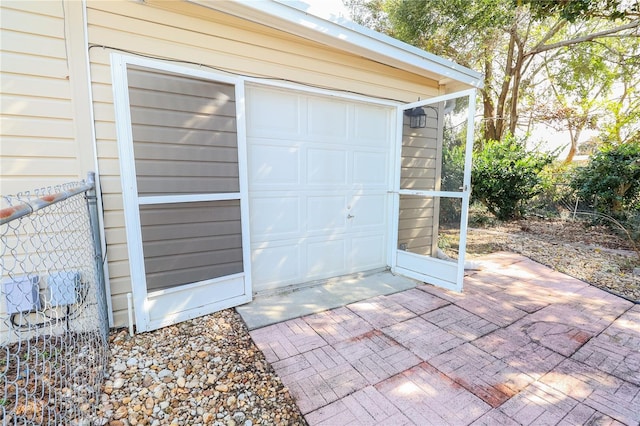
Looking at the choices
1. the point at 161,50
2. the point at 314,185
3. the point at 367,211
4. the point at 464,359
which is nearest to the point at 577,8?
the point at 367,211

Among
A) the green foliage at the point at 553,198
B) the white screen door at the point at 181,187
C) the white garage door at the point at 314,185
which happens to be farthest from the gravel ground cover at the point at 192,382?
the green foliage at the point at 553,198

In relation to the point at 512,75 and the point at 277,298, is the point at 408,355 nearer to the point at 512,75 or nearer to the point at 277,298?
the point at 277,298

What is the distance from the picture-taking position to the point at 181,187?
2.40 m

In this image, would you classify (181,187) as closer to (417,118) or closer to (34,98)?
(34,98)

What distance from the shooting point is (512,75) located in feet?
29.1

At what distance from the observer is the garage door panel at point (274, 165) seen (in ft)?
9.45

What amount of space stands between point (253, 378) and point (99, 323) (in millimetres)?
1224

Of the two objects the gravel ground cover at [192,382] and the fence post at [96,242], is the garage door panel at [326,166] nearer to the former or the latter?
the gravel ground cover at [192,382]

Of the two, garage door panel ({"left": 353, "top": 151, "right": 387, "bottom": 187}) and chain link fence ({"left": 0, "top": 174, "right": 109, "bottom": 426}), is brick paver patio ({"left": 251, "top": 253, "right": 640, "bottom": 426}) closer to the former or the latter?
chain link fence ({"left": 0, "top": 174, "right": 109, "bottom": 426})

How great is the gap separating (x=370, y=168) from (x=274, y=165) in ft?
4.18

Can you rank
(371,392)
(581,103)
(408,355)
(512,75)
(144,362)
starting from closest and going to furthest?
1. (371,392)
2. (144,362)
3. (408,355)
4. (512,75)
5. (581,103)

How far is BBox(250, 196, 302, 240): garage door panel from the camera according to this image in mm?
2936

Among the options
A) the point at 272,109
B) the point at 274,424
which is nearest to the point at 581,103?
the point at 272,109

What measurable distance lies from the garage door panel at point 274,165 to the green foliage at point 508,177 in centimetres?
588
